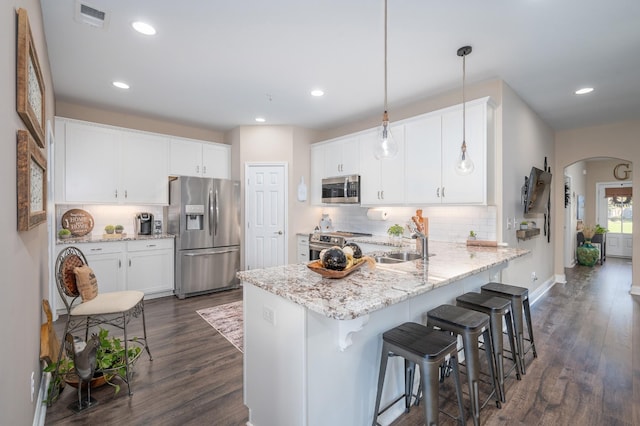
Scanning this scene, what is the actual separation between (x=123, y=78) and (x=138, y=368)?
3055mm

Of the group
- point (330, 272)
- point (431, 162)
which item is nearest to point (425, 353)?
point (330, 272)

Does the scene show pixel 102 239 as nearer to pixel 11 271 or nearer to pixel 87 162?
pixel 87 162

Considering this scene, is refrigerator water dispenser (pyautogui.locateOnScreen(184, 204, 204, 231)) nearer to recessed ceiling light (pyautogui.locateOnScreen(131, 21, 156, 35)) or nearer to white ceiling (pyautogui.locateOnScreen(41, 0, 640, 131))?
white ceiling (pyautogui.locateOnScreen(41, 0, 640, 131))

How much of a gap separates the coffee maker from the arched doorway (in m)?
9.63

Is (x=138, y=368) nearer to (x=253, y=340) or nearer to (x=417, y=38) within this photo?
(x=253, y=340)

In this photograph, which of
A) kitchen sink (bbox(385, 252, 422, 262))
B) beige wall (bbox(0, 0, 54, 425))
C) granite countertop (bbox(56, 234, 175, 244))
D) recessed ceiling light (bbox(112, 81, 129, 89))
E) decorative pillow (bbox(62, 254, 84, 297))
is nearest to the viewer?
beige wall (bbox(0, 0, 54, 425))

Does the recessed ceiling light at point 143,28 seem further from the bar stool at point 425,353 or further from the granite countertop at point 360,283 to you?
the bar stool at point 425,353

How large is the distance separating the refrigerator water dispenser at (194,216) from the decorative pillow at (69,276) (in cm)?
213

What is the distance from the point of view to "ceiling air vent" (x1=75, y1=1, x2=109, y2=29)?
2.19m

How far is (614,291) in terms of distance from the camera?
4.91 meters

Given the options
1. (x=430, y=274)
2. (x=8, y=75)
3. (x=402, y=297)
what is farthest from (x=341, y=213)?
(x=8, y=75)

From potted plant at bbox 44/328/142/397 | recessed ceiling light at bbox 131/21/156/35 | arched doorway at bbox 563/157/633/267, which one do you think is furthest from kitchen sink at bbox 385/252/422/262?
arched doorway at bbox 563/157/633/267

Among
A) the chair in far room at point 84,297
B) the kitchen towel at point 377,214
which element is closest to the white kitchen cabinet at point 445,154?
the kitchen towel at point 377,214

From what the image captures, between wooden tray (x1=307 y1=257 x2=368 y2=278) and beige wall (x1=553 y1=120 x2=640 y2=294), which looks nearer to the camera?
wooden tray (x1=307 y1=257 x2=368 y2=278)
